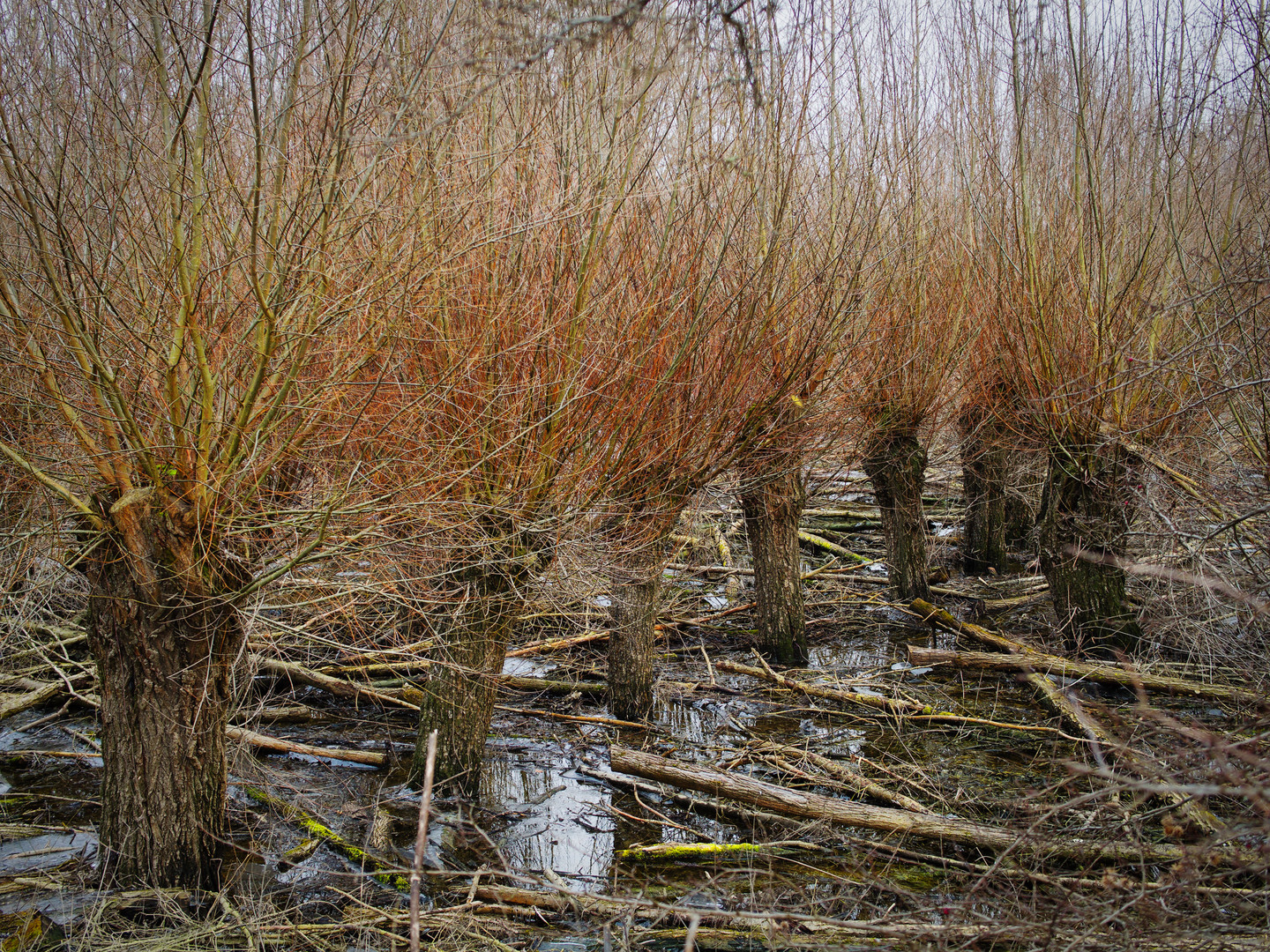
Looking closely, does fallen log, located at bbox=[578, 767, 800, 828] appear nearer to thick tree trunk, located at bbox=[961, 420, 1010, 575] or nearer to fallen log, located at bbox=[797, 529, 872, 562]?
thick tree trunk, located at bbox=[961, 420, 1010, 575]

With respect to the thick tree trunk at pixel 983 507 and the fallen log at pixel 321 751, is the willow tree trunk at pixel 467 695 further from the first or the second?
the thick tree trunk at pixel 983 507

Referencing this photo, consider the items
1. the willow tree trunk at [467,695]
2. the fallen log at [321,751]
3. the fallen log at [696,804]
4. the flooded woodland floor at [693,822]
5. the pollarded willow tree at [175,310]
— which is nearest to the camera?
the flooded woodland floor at [693,822]

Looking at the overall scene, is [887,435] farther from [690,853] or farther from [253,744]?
[253,744]

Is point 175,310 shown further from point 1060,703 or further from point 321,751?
point 1060,703

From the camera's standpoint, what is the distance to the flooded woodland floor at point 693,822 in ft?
11.7

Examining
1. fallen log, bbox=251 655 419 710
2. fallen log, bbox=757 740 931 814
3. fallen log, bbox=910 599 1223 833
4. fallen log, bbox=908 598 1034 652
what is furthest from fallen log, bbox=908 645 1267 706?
fallen log, bbox=251 655 419 710

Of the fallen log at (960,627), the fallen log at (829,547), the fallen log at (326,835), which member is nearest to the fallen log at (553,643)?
the fallen log at (326,835)

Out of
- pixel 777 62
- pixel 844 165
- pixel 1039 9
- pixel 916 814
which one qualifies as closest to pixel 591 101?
pixel 777 62

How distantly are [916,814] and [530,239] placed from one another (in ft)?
14.4

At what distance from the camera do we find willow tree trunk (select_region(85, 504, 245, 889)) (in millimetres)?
4398

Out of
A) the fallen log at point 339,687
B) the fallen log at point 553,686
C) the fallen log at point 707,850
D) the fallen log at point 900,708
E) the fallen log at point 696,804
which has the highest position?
the fallen log at point 339,687

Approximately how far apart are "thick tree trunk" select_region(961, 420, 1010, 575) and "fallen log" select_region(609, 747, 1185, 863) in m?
7.68

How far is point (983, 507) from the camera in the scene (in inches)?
542

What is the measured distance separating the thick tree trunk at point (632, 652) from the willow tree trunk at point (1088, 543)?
412 centimetres
